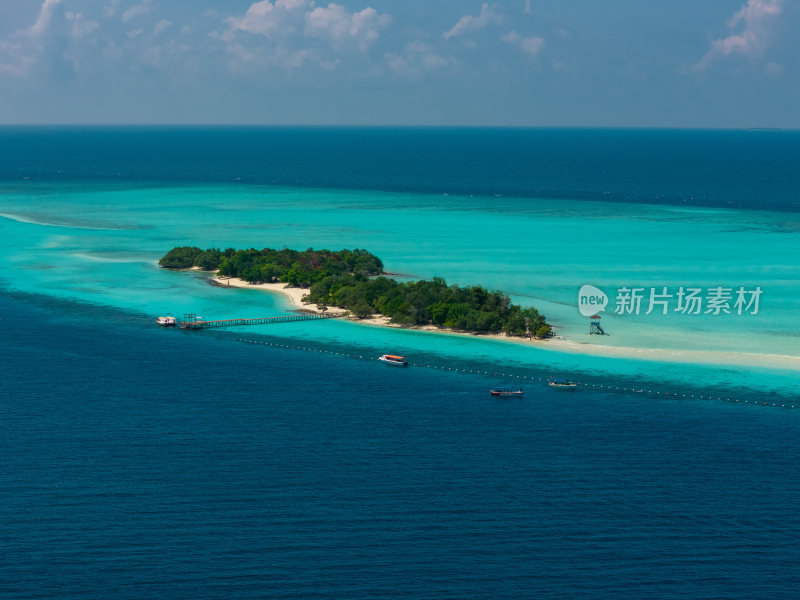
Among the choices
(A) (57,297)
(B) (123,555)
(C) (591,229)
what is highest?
(C) (591,229)

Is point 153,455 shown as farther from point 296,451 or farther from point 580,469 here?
point 580,469

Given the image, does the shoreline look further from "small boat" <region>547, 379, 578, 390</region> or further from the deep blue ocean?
"small boat" <region>547, 379, 578, 390</region>

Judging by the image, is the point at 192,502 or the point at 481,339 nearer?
the point at 192,502

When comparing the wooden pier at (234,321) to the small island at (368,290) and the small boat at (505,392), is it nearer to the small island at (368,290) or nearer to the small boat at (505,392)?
the small island at (368,290)

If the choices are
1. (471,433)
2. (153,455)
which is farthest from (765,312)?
(153,455)

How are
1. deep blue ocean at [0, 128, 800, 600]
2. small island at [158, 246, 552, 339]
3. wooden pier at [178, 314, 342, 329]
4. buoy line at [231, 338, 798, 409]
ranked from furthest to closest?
wooden pier at [178, 314, 342, 329] → small island at [158, 246, 552, 339] → buoy line at [231, 338, 798, 409] → deep blue ocean at [0, 128, 800, 600]

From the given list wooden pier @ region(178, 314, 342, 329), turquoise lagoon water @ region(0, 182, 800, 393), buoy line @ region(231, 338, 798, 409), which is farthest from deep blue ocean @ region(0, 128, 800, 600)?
wooden pier @ region(178, 314, 342, 329)

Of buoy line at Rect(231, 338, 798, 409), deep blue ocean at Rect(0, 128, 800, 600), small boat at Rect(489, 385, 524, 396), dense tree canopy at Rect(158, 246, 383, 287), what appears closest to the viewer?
deep blue ocean at Rect(0, 128, 800, 600)
